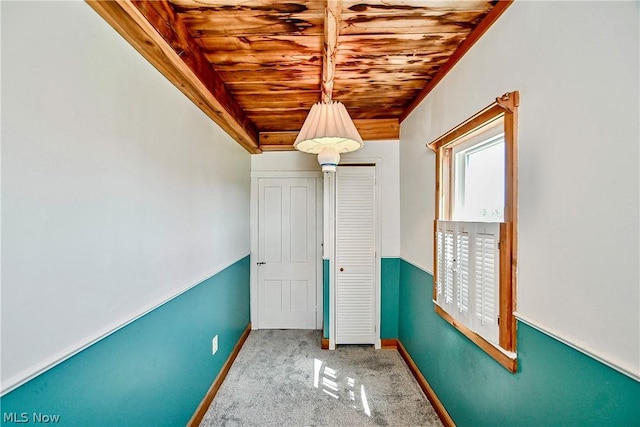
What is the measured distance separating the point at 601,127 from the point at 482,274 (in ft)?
2.55

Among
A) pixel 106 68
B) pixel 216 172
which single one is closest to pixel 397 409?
pixel 216 172

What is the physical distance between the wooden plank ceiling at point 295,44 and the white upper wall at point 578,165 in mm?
353

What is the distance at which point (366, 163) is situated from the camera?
301 cm

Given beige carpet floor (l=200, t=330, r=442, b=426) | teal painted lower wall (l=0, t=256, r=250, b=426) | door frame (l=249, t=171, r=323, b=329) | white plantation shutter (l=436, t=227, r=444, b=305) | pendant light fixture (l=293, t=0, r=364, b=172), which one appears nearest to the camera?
teal painted lower wall (l=0, t=256, r=250, b=426)

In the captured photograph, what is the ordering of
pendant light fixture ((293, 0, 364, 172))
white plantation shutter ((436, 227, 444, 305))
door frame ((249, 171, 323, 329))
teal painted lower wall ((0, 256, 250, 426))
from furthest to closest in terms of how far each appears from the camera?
1. door frame ((249, 171, 323, 329))
2. white plantation shutter ((436, 227, 444, 305))
3. pendant light fixture ((293, 0, 364, 172))
4. teal painted lower wall ((0, 256, 250, 426))

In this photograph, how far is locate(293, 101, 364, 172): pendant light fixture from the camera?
145 cm

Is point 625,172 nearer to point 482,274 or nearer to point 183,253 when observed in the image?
point 482,274

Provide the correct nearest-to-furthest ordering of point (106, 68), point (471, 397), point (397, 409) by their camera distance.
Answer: point (106, 68) → point (471, 397) → point (397, 409)

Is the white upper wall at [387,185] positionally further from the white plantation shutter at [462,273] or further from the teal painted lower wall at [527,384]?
the white plantation shutter at [462,273]

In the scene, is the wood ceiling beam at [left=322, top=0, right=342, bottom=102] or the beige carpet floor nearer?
the wood ceiling beam at [left=322, top=0, right=342, bottom=102]

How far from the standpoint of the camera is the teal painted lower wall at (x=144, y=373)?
2.86 ft

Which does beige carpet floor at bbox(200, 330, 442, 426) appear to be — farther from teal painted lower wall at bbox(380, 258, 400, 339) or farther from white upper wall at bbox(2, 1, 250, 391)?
white upper wall at bbox(2, 1, 250, 391)

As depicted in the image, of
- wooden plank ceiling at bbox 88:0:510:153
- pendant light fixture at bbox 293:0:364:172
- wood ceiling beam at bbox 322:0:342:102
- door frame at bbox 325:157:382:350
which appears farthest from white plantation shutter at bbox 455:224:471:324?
door frame at bbox 325:157:382:350

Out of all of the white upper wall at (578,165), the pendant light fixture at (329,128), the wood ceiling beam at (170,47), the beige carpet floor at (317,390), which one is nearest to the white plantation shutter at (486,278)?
the white upper wall at (578,165)
